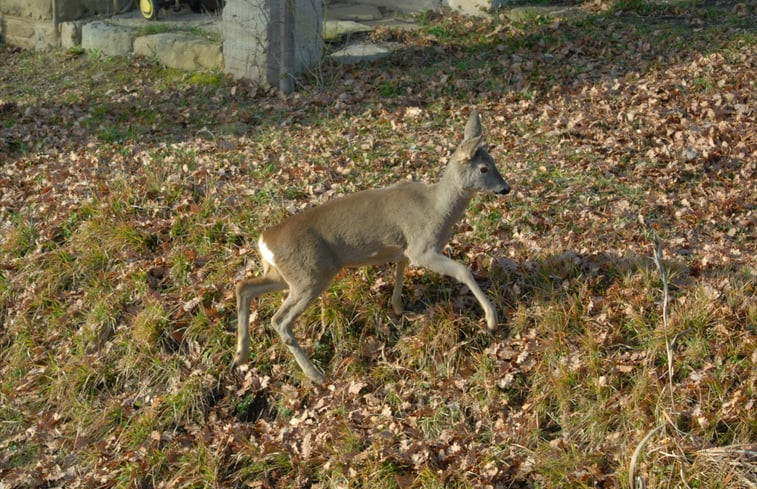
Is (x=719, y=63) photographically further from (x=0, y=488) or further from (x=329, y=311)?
(x=0, y=488)

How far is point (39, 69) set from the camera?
13.2 m

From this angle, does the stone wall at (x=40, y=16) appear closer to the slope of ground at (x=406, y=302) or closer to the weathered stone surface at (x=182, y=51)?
the weathered stone surface at (x=182, y=51)

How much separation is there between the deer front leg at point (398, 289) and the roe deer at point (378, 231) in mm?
324

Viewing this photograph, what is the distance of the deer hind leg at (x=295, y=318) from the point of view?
19.5 ft

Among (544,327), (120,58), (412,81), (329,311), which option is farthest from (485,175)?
(120,58)

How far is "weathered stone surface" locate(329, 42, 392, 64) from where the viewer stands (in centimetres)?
1225

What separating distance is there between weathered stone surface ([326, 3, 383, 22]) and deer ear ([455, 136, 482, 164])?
8.73 m

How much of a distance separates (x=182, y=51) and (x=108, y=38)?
154 centimetres

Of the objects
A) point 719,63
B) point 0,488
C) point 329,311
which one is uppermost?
point 719,63

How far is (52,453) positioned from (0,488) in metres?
0.42

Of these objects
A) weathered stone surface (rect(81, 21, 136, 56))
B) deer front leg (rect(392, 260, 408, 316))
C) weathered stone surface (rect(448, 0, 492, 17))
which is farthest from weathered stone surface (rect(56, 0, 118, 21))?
deer front leg (rect(392, 260, 408, 316))

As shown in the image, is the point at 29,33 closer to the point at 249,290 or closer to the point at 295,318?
the point at 249,290

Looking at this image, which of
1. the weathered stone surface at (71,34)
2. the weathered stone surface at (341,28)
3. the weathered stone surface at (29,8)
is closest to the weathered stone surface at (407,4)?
the weathered stone surface at (341,28)

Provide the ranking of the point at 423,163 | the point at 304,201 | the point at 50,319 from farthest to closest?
the point at 423,163
the point at 304,201
the point at 50,319
